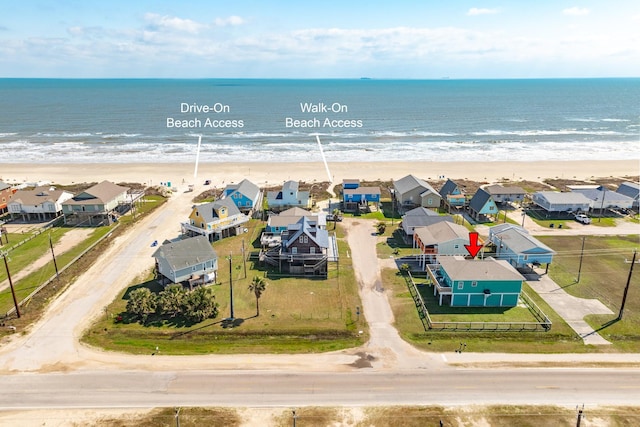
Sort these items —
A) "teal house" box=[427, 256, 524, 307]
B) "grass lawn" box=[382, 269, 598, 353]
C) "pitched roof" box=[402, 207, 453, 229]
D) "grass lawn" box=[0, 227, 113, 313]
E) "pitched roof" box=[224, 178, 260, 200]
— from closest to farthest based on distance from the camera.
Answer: "grass lawn" box=[382, 269, 598, 353]
"teal house" box=[427, 256, 524, 307]
"grass lawn" box=[0, 227, 113, 313]
"pitched roof" box=[402, 207, 453, 229]
"pitched roof" box=[224, 178, 260, 200]

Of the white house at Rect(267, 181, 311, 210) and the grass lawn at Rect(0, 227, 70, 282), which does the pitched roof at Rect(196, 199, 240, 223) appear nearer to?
the white house at Rect(267, 181, 311, 210)

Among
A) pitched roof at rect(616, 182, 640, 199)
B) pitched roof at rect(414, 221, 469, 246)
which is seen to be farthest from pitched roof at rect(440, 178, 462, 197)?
pitched roof at rect(616, 182, 640, 199)

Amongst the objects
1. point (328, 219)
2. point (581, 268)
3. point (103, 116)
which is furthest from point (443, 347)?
point (103, 116)

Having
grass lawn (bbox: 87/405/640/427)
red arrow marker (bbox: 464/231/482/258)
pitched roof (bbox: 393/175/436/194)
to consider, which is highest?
pitched roof (bbox: 393/175/436/194)

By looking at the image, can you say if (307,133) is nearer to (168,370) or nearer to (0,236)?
(0,236)

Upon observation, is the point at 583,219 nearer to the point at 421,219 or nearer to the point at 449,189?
the point at 449,189

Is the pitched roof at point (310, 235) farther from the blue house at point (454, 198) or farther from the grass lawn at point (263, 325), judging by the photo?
the blue house at point (454, 198)

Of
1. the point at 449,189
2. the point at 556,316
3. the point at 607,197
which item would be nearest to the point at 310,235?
the point at 556,316
